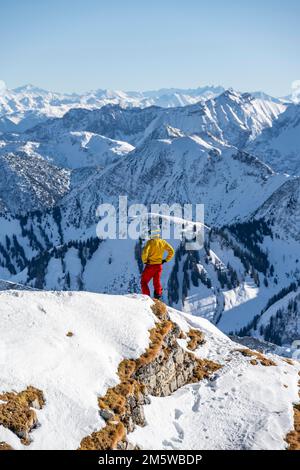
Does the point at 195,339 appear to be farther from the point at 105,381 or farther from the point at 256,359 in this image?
the point at 105,381

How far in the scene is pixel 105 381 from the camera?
107ft

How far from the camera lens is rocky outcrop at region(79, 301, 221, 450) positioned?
29.5 metres

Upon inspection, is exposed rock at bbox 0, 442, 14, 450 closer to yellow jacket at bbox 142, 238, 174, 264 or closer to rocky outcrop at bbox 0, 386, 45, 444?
rocky outcrop at bbox 0, 386, 45, 444

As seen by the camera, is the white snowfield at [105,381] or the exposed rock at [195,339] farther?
the exposed rock at [195,339]

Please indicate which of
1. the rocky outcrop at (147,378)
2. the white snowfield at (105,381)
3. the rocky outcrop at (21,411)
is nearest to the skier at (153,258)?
the rocky outcrop at (147,378)

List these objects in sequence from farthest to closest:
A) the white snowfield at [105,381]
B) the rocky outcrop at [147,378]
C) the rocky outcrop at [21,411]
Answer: the rocky outcrop at [147,378] < the white snowfield at [105,381] < the rocky outcrop at [21,411]

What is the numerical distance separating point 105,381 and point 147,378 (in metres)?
3.94

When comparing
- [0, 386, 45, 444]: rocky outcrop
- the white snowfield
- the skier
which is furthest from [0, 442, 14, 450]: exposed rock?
the skier

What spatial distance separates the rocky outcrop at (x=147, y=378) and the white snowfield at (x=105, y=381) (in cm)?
52

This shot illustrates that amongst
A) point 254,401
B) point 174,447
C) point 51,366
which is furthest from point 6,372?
point 254,401

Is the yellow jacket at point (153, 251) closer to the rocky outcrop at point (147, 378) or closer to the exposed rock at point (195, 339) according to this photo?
the rocky outcrop at point (147, 378)

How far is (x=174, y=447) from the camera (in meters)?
30.7

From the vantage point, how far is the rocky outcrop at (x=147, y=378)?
96.7 ft

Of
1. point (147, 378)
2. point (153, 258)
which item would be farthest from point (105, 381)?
point (153, 258)
